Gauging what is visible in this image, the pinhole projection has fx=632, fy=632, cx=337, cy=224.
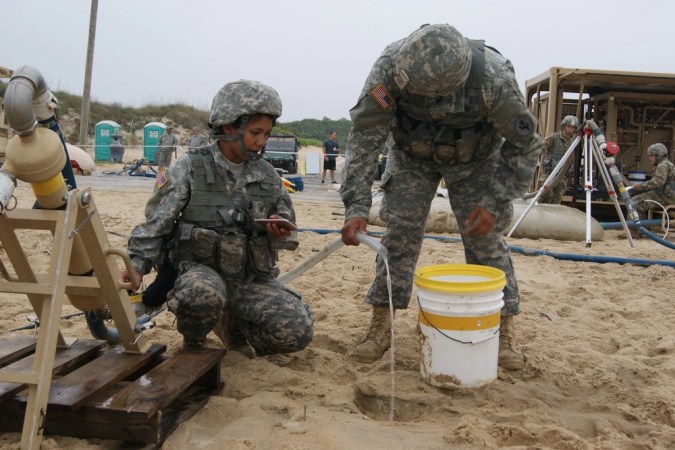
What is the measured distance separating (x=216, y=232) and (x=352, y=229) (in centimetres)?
67

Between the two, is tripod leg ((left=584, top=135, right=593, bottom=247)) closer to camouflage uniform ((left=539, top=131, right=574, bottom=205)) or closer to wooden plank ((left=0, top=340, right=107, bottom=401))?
camouflage uniform ((left=539, top=131, right=574, bottom=205))

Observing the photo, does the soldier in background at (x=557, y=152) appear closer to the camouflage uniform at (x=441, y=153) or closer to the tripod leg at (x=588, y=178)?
the tripod leg at (x=588, y=178)

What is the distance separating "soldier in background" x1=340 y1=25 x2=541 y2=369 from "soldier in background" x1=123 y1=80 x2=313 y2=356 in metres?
0.42

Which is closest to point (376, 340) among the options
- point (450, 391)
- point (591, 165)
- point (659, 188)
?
point (450, 391)

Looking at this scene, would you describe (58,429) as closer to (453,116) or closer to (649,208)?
(453,116)

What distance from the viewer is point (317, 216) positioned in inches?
394

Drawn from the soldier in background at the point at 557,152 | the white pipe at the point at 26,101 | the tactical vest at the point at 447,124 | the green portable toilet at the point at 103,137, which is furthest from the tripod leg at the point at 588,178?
the green portable toilet at the point at 103,137

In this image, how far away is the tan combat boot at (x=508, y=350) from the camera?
319 cm

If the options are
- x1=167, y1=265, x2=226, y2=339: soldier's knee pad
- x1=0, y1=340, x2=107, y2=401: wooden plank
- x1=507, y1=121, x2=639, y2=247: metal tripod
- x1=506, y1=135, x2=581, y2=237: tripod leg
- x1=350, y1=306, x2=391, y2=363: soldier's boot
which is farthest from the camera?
x1=506, y1=135, x2=581, y2=237: tripod leg

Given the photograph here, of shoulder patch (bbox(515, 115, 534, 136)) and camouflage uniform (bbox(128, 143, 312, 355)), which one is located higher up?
shoulder patch (bbox(515, 115, 534, 136))

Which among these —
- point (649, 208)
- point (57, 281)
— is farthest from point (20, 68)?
point (649, 208)

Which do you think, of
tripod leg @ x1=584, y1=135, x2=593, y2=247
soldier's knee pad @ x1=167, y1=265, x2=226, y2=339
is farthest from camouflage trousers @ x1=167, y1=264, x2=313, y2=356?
tripod leg @ x1=584, y1=135, x2=593, y2=247

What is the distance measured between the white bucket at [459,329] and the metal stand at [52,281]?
1.30 metres

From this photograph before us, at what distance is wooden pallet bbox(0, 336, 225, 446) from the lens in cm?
218
